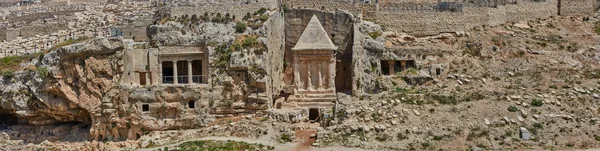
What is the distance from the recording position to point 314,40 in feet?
129

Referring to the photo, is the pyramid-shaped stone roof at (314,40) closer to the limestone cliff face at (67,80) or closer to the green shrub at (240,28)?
the green shrub at (240,28)

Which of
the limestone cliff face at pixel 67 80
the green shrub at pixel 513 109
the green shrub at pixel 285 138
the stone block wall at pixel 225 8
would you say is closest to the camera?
the green shrub at pixel 513 109

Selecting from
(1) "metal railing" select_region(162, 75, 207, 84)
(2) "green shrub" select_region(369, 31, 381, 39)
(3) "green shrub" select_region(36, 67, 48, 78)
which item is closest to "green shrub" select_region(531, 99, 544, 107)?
(2) "green shrub" select_region(369, 31, 381, 39)

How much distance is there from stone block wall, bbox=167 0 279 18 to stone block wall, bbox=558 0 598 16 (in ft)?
67.0

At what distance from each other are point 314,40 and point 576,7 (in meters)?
19.5

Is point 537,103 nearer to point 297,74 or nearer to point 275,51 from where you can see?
point 297,74

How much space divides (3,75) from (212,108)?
10909 mm

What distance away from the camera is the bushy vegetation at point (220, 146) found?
102 ft

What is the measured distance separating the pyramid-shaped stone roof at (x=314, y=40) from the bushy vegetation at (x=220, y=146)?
28.0 feet

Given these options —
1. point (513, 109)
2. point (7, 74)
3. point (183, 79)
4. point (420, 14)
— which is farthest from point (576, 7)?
point (7, 74)

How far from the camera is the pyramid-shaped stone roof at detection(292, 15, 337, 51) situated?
38938 mm

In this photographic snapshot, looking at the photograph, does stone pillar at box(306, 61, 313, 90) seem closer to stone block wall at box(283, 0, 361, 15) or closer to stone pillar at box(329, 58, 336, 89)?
stone pillar at box(329, 58, 336, 89)

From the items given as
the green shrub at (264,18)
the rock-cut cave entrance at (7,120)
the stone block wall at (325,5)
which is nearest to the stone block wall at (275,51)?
the green shrub at (264,18)

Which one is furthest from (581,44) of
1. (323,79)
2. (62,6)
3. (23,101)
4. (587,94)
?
(62,6)
